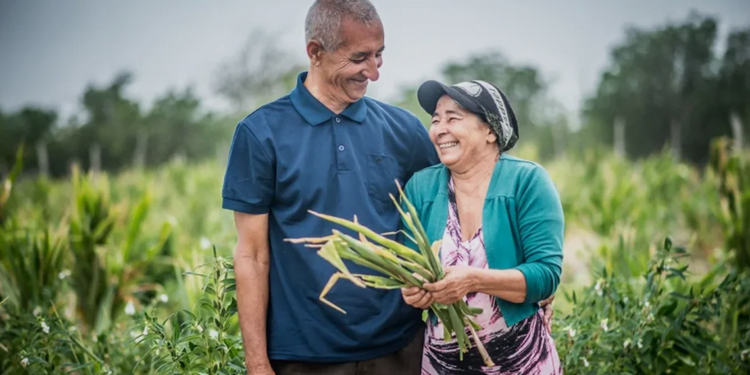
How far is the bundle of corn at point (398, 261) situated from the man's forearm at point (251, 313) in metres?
0.35

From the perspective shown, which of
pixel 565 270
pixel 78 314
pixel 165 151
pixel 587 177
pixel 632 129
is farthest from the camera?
pixel 165 151

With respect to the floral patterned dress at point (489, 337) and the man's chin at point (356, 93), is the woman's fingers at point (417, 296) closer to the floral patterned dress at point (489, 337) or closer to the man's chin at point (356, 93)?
the floral patterned dress at point (489, 337)

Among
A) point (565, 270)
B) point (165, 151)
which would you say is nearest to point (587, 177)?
point (565, 270)

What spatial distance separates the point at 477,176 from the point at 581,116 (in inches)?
1646

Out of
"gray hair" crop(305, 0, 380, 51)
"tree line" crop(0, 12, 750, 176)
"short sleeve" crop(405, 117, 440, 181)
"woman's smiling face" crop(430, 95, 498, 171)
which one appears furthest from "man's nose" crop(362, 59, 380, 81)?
"tree line" crop(0, 12, 750, 176)

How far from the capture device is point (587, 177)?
12.2 m

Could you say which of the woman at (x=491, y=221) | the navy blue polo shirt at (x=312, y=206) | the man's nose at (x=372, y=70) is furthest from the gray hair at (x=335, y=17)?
the woman at (x=491, y=221)

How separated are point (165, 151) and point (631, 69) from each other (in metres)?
25.9

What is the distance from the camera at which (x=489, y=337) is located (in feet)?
8.18

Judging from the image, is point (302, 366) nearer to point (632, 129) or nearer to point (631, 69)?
point (632, 129)

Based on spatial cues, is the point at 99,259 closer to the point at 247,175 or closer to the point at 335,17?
the point at 247,175

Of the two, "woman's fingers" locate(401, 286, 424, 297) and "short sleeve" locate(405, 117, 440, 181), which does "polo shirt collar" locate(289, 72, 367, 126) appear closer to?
"short sleeve" locate(405, 117, 440, 181)

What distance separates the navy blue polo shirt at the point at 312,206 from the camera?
2.50 m

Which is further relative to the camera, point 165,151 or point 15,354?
point 165,151
